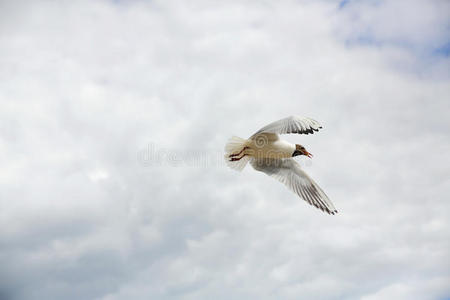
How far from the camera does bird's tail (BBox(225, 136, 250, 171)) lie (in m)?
8.97

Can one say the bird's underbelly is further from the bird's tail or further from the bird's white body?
the bird's tail

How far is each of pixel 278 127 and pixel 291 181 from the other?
6.97 ft

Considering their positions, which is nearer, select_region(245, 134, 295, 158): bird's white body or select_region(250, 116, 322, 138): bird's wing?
select_region(250, 116, 322, 138): bird's wing

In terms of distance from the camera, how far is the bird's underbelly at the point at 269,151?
29.5 ft

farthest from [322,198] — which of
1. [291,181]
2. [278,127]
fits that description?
[278,127]

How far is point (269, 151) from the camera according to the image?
9.13 metres

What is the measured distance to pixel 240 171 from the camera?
9312 mm

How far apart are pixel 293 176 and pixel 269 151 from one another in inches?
41.0

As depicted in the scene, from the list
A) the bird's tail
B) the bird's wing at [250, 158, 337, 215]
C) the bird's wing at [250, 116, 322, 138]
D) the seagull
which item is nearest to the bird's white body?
the seagull

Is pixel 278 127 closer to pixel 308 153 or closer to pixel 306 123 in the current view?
pixel 306 123

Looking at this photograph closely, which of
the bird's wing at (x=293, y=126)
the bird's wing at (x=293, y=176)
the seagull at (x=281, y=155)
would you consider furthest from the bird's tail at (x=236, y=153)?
the bird's wing at (x=293, y=126)

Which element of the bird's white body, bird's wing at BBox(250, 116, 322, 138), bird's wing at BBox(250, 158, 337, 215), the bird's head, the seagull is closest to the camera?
bird's wing at BBox(250, 116, 322, 138)

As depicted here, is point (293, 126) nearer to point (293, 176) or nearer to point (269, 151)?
point (269, 151)

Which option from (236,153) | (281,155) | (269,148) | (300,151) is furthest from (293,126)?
(300,151)
